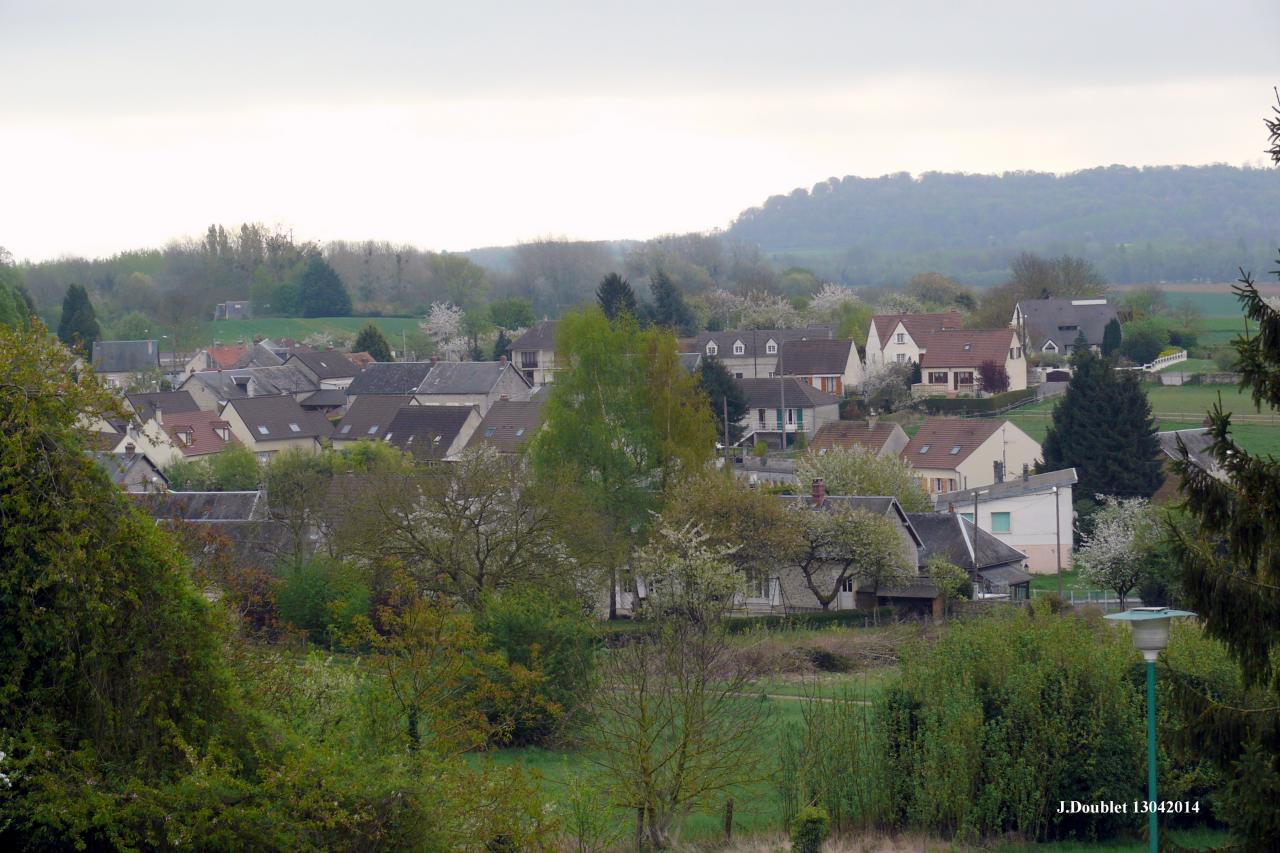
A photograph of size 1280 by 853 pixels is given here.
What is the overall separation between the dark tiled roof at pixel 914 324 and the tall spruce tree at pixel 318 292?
60330mm

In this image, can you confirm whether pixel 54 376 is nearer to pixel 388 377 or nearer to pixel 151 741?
pixel 151 741

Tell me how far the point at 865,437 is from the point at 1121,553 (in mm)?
19523

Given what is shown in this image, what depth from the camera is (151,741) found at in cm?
A: 1012

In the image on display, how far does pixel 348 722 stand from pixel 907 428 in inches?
2180

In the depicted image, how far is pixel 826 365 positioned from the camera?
76938 millimetres

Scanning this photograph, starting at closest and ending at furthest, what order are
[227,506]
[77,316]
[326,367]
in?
[227,506]
[326,367]
[77,316]

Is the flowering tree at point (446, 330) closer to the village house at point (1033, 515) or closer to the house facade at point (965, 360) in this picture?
the house facade at point (965, 360)

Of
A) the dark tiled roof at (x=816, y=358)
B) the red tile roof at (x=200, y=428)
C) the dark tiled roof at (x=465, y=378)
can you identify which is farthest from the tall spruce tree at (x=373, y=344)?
the red tile roof at (x=200, y=428)

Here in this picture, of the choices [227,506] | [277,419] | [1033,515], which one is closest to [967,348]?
[1033,515]

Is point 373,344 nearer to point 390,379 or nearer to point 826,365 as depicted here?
point 390,379

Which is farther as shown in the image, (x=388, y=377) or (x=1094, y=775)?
(x=388, y=377)

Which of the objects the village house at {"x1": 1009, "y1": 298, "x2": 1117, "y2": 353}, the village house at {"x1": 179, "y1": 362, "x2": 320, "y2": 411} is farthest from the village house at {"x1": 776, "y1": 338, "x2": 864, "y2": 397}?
the village house at {"x1": 179, "y1": 362, "x2": 320, "y2": 411}

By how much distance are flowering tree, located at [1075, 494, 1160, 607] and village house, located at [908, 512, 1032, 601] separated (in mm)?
2150

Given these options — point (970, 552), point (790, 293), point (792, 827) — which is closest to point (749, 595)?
point (970, 552)
